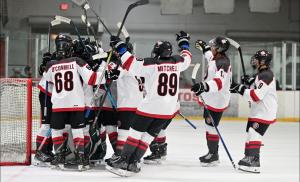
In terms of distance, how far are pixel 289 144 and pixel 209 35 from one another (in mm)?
7968

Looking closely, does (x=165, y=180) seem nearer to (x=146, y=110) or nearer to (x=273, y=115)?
(x=146, y=110)

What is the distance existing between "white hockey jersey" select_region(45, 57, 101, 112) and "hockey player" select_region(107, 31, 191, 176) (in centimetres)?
41

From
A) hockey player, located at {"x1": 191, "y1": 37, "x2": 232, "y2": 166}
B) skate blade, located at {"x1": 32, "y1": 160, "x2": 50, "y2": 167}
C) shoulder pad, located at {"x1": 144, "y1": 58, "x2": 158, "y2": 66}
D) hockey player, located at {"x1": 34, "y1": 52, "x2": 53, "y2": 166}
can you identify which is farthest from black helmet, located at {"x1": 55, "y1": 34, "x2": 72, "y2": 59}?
hockey player, located at {"x1": 191, "y1": 37, "x2": 232, "y2": 166}

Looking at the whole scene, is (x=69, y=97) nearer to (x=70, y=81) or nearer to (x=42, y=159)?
(x=70, y=81)

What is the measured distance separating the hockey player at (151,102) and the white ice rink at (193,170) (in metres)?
0.17

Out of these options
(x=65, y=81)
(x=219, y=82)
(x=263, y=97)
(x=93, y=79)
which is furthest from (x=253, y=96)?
(x=65, y=81)

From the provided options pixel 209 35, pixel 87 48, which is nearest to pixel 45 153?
pixel 87 48

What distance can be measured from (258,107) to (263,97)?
116mm

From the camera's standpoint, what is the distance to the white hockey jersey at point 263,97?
4.93 meters

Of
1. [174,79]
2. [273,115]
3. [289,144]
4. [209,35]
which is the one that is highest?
[209,35]

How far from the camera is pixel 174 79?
15.3 feet

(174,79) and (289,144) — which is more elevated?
(174,79)

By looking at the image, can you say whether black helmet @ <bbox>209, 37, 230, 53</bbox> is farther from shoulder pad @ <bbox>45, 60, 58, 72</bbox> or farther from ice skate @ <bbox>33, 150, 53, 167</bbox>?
ice skate @ <bbox>33, 150, 53, 167</bbox>

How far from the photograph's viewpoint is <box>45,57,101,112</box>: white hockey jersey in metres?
4.80
